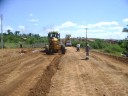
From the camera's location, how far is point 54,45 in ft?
120

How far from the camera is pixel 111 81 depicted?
15414 millimetres

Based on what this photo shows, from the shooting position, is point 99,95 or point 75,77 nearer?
point 99,95

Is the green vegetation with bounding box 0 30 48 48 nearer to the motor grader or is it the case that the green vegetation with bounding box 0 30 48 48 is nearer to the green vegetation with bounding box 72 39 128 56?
the green vegetation with bounding box 72 39 128 56

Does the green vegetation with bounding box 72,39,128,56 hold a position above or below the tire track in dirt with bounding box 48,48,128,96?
below

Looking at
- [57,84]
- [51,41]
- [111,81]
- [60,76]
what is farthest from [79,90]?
[51,41]

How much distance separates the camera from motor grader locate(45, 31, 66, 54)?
3662 centimetres

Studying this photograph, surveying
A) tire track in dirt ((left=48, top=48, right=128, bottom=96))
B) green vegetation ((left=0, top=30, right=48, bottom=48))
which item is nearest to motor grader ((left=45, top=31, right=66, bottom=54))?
tire track in dirt ((left=48, top=48, right=128, bottom=96))

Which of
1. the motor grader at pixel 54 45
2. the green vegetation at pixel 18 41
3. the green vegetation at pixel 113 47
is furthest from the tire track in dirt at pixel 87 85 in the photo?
the green vegetation at pixel 18 41

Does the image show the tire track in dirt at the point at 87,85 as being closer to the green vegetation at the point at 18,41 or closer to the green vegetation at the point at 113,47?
the green vegetation at the point at 113,47

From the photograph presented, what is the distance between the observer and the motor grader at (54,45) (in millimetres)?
36625

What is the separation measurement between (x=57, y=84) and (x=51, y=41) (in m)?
22.4

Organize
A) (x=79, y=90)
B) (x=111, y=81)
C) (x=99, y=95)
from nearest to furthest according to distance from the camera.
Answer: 1. (x=99, y=95)
2. (x=79, y=90)
3. (x=111, y=81)

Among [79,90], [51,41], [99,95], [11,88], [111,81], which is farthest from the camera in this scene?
[51,41]

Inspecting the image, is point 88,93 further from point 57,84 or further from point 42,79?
point 42,79
